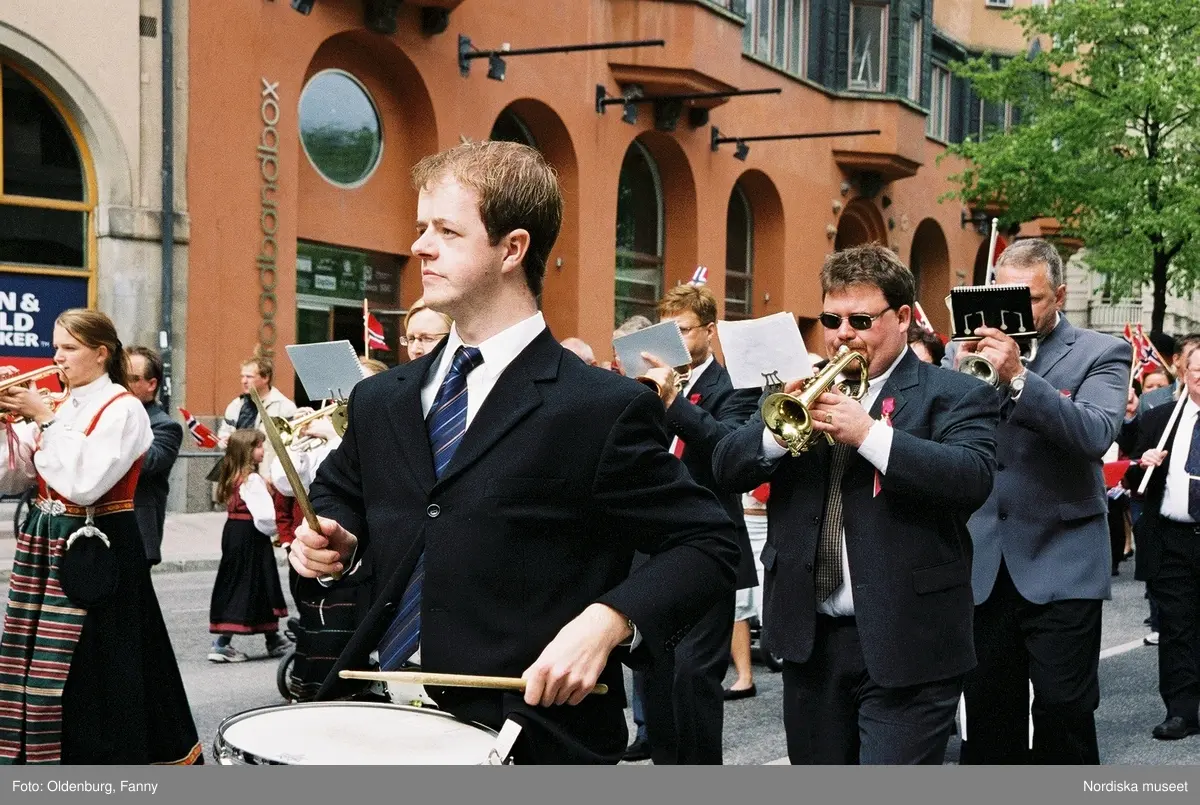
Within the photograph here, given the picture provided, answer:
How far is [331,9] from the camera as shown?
19.2 m

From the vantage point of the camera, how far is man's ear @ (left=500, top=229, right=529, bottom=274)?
3031 mm

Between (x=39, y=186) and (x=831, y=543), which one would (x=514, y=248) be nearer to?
(x=831, y=543)

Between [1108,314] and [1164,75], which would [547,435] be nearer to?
[1164,75]

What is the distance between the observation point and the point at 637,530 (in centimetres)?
303

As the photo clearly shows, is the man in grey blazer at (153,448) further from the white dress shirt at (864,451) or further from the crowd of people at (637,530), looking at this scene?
the white dress shirt at (864,451)

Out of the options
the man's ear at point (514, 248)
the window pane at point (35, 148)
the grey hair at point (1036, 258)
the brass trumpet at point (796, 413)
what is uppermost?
the window pane at point (35, 148)

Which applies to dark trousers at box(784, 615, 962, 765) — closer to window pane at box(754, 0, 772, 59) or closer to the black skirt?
the black skirt

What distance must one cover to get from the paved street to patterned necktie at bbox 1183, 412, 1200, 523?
115 cm

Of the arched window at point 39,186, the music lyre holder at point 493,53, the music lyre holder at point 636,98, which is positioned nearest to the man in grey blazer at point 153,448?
the arched window at point 39,186

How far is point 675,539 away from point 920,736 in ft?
5.91

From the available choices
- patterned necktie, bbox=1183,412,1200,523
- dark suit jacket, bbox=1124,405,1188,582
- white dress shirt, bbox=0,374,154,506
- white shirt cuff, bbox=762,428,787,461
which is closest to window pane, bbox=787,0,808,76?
dark suit jacket, bbox=1124,405,1188,582

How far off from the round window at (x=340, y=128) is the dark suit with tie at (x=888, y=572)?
52.1 ft

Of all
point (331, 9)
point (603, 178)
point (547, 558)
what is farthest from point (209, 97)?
point (547, 558)

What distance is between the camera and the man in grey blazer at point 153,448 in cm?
854
